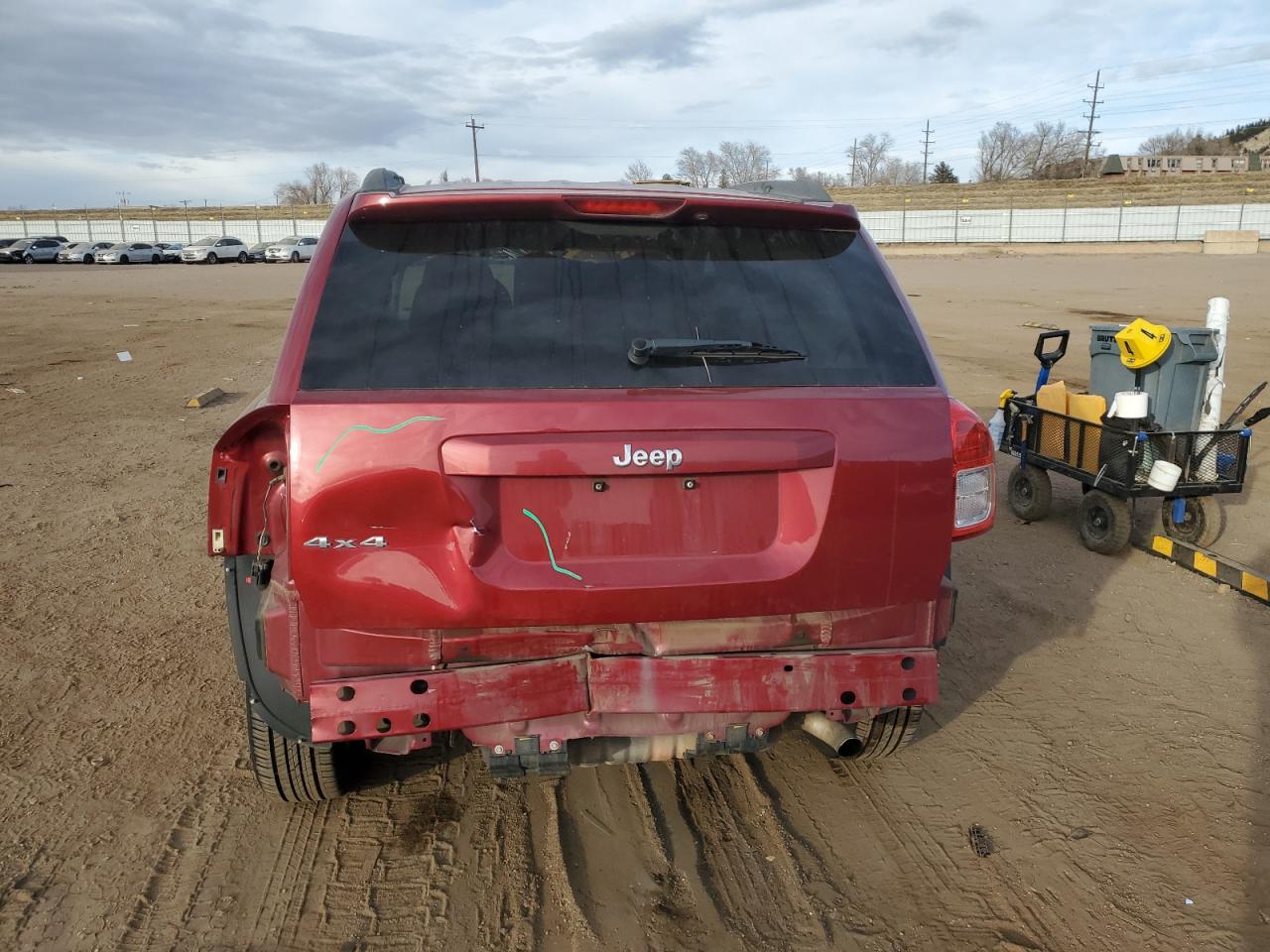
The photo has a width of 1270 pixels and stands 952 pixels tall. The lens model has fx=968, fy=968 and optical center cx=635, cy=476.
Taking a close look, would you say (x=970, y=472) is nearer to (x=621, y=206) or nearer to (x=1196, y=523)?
(x=621, y=206)

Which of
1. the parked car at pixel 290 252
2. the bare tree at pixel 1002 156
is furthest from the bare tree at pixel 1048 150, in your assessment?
the parked car at pixel 290 252

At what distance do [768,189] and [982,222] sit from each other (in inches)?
2103

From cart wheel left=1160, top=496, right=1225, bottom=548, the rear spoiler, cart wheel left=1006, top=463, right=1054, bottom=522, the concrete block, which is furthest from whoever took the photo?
the concrete block

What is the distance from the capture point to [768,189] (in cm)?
343

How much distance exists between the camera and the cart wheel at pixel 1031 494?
6941mm

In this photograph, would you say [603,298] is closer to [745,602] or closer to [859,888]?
[745,602]

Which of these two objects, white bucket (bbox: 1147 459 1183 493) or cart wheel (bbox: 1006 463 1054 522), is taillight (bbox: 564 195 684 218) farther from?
cart wheel (bbox: 1006 463 1054 522)

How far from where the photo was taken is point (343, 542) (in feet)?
8.05

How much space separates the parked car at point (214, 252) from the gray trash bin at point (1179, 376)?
51711 mm

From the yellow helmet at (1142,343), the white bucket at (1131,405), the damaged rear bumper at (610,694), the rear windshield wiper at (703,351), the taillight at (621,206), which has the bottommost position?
the damaged rear bumper at (610,694)

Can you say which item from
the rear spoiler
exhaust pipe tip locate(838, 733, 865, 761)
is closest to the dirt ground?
exhaust pipe tip locate(838, 733, 865, 761)

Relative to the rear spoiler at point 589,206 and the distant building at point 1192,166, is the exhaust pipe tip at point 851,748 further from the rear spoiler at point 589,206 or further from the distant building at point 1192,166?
the distant building at point 1192,166

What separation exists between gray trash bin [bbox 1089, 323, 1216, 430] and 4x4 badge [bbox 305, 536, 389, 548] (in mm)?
5501

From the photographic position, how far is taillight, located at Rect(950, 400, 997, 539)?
9.06ft
